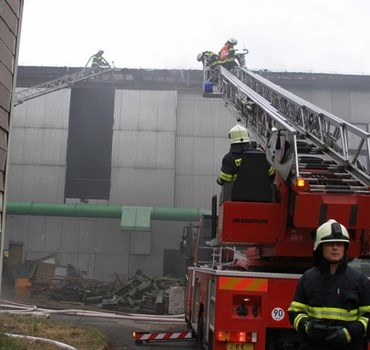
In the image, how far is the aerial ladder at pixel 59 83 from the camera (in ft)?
67.3

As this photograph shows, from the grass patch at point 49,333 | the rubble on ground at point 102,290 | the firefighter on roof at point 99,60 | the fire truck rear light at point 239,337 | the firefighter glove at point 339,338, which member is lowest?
the rubble on ground at point 102,290

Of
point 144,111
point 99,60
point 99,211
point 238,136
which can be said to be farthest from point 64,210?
point 238,136

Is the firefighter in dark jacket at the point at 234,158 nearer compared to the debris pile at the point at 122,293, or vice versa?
the firefighter in dark jacket at the point at 234,158

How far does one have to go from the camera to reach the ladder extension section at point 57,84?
20.5 metres

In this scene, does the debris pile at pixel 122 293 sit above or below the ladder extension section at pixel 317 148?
below

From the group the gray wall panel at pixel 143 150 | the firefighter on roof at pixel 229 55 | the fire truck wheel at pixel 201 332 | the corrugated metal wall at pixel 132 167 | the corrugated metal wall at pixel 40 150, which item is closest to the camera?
the fire truck wheel at pixel 201 332

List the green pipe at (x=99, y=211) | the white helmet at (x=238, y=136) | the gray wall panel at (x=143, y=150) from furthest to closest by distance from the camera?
the gray wall panel at (x=143, y=150), the green pipe at (x=99, y=211), the white helmet at (x=238, y=136)

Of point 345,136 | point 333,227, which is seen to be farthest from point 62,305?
point 333,227

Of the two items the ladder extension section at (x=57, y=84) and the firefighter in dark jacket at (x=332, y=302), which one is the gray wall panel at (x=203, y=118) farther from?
the firefighter in dark jacket at (x=332, y=302)

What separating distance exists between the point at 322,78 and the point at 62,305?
14298 millimetres

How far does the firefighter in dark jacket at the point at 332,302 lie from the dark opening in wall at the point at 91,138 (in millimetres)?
20065

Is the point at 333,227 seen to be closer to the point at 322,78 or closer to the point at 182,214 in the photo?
the point at 182,214

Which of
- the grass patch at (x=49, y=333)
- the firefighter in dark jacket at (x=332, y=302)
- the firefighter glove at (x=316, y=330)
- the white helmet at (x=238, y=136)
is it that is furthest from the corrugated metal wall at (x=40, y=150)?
the firefighter glove at (x=316, y=330)

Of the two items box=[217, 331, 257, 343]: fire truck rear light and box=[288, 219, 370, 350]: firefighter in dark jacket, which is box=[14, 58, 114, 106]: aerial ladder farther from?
box=[288, 219, 370, 350]: firefighter in dark jacket
